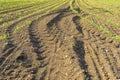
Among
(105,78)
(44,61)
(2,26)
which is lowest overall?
(105,78)

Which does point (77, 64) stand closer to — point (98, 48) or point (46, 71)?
point (46, 71)

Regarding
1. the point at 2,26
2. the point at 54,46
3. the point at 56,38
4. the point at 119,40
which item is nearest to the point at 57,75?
the point at 54,46

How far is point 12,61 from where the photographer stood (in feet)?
35.2

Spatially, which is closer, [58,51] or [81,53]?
[81,53]

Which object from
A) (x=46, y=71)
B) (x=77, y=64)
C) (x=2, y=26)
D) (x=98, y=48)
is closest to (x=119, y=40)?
(x=98, y=48)

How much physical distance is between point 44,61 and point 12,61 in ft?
4.41

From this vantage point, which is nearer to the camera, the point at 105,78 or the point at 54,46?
the point at 105,78

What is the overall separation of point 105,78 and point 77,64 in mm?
1463

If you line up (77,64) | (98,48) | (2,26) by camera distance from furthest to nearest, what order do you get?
(2,26) → (98,48) → (77,64)

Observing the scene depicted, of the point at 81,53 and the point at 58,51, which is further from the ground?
the point at 58,51

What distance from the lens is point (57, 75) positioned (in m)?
9.53

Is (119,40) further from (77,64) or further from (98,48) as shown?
(77,64)

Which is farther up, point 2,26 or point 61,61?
point 2,26

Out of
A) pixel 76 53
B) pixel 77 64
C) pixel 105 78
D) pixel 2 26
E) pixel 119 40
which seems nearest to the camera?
pixel 105 78
